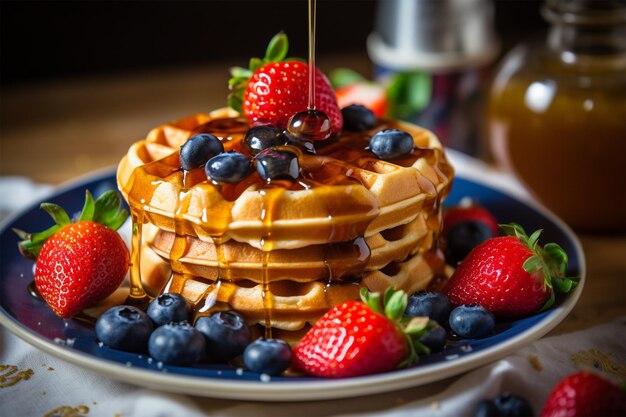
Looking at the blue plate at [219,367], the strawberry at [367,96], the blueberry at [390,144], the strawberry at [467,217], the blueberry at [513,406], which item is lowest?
the blueberry at [513,406]

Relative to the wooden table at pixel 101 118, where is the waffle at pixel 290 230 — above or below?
above

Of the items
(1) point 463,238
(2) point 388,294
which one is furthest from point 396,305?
(1) point 463,238

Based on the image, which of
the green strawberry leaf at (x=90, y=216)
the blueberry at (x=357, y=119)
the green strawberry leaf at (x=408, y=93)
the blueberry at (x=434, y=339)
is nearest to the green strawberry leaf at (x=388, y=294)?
the blueberry at (x=434, y=339)

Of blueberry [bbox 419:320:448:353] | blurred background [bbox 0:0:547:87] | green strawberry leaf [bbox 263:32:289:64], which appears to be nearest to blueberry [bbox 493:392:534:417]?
blueberry [bbox 419:320:448:353]

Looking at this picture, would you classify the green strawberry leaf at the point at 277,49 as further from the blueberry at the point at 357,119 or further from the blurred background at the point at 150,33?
the blurred background at the point at 150,33

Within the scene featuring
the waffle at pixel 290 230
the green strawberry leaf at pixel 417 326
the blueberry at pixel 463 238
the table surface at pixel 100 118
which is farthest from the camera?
the table surface at pixel 100 118

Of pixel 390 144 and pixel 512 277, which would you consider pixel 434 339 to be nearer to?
pixel 512 277
